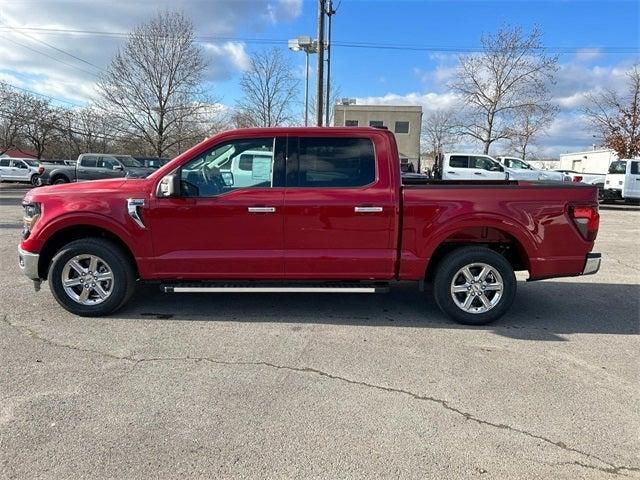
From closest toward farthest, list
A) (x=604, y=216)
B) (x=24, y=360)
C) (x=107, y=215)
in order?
(x=24, y=360) → (x=107, y=215) → (x=604, y=216)

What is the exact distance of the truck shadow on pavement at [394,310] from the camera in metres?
4.95

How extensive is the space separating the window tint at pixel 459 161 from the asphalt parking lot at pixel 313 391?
54.9 feet

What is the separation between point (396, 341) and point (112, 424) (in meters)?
2.51

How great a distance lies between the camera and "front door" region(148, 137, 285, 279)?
474 cm

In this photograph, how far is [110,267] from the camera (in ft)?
16.0

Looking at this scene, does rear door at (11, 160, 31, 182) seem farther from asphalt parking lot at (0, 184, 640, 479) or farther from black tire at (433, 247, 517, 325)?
black tire at (433, 247, 517, 325)

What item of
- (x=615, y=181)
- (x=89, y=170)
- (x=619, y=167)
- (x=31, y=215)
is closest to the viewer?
(x=31, y=215)

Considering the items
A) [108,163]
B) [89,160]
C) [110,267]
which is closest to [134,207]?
[110,267]

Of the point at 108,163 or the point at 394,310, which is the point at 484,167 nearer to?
the point at 108,163

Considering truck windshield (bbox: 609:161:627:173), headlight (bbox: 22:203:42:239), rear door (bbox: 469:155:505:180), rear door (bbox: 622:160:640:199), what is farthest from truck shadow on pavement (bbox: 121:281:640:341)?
truck windshield (bbox: 609:161:627:173)

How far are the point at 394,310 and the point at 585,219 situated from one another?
7.20ft

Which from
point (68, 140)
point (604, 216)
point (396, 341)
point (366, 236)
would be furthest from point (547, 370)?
point (68, 140)

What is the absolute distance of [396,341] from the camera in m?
4.46

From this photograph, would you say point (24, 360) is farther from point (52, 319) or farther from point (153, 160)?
point (153, 160)
